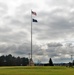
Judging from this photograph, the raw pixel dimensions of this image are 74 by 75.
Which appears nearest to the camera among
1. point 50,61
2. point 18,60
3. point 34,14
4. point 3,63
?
point 34,14

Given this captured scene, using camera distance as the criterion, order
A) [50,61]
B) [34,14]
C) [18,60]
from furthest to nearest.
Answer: [18,60], [50,61], [34,14]

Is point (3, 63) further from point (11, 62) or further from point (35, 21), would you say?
point (35, 21)

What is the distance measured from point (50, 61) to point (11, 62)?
38.3 m

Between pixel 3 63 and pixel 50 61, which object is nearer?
pixel 50 61

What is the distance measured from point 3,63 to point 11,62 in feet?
24.8

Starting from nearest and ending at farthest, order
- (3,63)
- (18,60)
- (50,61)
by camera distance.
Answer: (50,61)
(3,63)
(18,60)

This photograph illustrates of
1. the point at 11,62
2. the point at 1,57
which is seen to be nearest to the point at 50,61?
the point at 11,62

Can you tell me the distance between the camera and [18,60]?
193125 mm

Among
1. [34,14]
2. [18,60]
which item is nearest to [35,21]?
[34,14]

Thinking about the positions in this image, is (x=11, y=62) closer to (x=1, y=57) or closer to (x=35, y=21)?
(x=1, y=57)

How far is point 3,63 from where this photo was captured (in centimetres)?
17725

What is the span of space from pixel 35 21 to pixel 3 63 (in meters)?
92.3

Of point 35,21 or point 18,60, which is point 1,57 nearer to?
point 18,60

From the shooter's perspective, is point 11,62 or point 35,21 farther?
point 11,62
